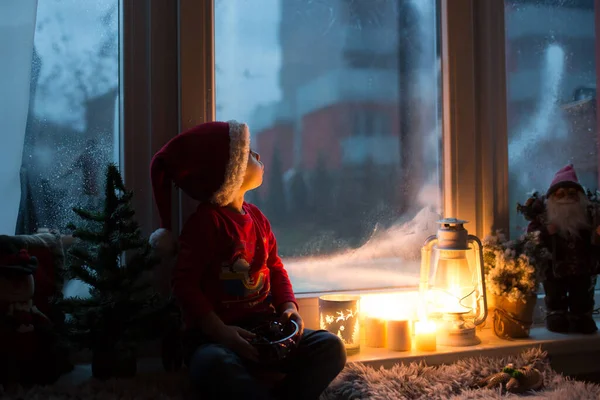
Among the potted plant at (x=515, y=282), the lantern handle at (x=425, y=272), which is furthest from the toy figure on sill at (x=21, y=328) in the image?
the potted plant at (x=515, y=282)

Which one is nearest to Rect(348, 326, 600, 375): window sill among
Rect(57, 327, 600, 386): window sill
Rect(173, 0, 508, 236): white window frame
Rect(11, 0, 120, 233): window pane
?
Rect(57, 327, 600, 386): window sill

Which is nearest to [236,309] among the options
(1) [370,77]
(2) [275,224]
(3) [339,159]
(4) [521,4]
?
(2) [275,224]

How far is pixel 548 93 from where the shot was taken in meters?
1.90

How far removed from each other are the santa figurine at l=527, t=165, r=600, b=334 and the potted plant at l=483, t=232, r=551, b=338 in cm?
6

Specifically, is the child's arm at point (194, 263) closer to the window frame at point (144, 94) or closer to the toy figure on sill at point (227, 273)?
the toy figure on sill at point (227, 273)

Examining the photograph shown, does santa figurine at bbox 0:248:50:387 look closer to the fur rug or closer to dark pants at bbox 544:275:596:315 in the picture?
the fur rug

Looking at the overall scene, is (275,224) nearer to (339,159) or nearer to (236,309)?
(339,159)

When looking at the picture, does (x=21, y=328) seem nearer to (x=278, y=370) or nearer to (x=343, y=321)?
(x=278, y=370)

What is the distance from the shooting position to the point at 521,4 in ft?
6.11

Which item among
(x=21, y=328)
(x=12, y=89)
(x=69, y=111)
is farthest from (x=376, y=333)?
(x=12, y=89)

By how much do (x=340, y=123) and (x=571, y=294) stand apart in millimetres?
851

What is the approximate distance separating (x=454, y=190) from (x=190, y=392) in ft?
3.24

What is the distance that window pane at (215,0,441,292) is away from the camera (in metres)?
1.58

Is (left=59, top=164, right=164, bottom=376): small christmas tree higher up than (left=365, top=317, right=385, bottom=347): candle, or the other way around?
(left=59, top=164, right=164, bottom=376): small christmas tree
